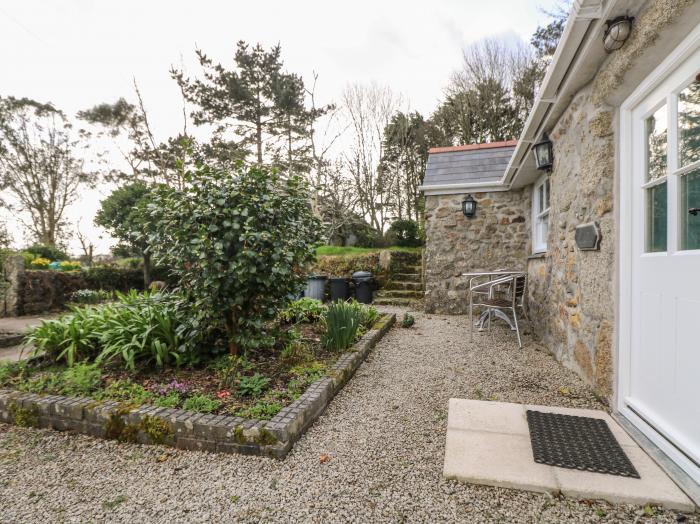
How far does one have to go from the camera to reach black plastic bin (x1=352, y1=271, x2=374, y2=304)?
25.8 feet

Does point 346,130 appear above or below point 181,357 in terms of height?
above

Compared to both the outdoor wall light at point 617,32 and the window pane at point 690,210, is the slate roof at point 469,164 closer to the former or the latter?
the outdoor wall light at point 617,32

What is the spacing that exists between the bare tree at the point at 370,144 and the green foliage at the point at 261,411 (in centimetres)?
1206

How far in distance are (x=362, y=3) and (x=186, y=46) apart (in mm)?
8890

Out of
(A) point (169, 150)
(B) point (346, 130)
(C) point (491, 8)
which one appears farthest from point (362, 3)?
(A) point (169, 150)

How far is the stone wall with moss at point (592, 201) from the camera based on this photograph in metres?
1.90

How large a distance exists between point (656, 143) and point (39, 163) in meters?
19.7

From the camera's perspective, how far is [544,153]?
3820mm

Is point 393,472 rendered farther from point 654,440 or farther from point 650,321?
point 650,321

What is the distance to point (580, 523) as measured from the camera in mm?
1387

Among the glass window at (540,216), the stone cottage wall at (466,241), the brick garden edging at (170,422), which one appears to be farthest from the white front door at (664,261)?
the stone cottage wall at (466,241)

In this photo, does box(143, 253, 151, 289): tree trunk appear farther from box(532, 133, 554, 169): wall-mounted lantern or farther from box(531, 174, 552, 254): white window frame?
box(532, 133, 554, 169): wall-mounted lantern

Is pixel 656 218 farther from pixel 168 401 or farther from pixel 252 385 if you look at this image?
pixel 168 401

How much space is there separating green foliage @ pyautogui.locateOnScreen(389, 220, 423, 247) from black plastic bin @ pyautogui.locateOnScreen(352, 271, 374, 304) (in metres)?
4.59
